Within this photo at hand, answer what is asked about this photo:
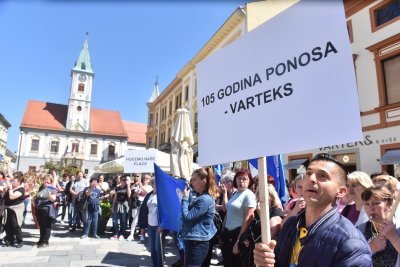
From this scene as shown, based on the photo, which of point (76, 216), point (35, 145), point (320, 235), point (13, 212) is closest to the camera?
point (320, 235)

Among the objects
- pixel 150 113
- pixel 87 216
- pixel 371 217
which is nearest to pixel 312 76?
pixel 371 217

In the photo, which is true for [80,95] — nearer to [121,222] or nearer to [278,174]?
[121,222]

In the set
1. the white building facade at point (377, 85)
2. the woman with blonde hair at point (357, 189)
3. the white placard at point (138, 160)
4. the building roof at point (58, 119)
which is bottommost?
the woman with blonde hair at point (357, 189)

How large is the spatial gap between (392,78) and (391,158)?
3285 millimetres

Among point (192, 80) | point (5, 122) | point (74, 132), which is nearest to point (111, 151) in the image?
point (74, 132)

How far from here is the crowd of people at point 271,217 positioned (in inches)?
60.9

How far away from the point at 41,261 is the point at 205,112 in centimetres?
543

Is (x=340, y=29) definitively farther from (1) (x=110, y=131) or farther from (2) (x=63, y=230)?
(1) (x=110, y=131)

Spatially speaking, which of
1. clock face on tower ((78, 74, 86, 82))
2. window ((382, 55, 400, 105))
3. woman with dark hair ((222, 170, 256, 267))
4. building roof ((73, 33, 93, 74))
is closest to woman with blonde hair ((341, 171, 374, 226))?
woman with dark hair ((222, 170, 256, 267))

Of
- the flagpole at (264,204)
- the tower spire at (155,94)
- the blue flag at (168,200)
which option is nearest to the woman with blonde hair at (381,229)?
the flagpole at (264,204)

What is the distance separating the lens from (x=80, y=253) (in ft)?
21.5

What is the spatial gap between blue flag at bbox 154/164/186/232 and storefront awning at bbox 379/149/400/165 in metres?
9.39

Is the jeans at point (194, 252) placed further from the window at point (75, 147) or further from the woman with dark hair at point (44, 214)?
the window at point (75, 147)

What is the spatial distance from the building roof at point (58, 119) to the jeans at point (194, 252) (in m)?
55.7
